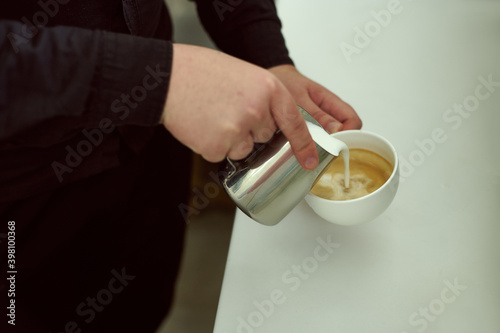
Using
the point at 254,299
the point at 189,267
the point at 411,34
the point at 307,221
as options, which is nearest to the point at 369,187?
the point at 307,221

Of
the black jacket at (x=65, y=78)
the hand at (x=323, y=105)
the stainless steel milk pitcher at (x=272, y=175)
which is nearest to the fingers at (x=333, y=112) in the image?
the hand at (x=323, y=105)

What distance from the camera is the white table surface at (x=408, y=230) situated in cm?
54

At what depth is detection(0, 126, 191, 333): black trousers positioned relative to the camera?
0.72 metres

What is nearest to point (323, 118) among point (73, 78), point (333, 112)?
point (333, 112)

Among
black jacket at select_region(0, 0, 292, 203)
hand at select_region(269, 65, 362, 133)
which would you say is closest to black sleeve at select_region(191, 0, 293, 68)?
hand at select_region(269, 65, 362, 133)

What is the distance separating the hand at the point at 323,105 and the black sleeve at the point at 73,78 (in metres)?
0.26

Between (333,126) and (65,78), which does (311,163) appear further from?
(65,78)

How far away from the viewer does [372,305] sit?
54 cm

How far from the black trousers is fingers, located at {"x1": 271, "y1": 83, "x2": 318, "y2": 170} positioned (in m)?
0.39

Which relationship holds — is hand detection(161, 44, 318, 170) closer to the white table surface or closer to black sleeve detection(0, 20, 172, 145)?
black sleeve detection(0, 20, 172, 145)

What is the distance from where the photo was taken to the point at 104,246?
82 cm

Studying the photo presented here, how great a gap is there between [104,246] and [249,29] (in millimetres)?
462

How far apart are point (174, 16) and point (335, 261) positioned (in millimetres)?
896

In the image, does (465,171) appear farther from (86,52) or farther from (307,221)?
(86,52)
